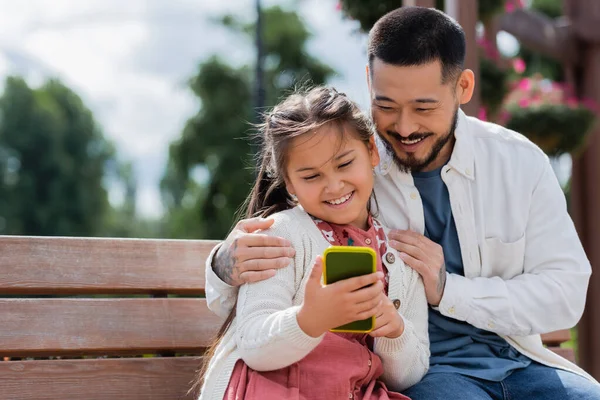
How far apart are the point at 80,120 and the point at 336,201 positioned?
3158 centimetres

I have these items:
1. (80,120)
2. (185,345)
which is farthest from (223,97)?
(185,345)

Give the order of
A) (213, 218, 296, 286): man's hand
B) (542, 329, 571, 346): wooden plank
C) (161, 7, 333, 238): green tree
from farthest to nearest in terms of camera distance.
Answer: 1. (161, 7, 333, 238): green tree
2. (542, 329, 571, 346): wooden plank
3. (213, 218, 296, 286): man's hand

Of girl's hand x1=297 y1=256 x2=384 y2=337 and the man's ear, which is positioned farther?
the man's ear

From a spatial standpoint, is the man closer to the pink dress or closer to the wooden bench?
the pink dress

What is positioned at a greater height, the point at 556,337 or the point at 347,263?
the point at 347,263

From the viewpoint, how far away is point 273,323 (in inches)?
91.7

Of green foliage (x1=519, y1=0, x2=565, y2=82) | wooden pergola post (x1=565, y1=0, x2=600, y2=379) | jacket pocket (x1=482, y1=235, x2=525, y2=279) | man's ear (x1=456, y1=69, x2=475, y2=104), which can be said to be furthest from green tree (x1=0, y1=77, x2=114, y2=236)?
jacket pocket (x1=482, y1=235, x2=525, y2=279)

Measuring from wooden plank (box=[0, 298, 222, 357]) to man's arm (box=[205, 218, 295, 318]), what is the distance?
55cm

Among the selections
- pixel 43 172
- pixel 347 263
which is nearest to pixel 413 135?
pixel 347 263

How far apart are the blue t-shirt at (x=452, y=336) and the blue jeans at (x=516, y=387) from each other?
31 mm

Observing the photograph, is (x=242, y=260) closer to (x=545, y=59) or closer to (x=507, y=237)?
(x=507, y=237)

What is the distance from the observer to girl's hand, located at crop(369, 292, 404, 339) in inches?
A: 94.0

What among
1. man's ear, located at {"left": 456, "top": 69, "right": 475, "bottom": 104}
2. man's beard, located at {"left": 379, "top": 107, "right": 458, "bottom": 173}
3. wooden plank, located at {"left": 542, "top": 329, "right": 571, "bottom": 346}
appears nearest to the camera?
man's beard, located at {"left": 379, "top": 107, "right": 458, "bottom": 173}

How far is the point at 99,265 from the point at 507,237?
1446 mm
